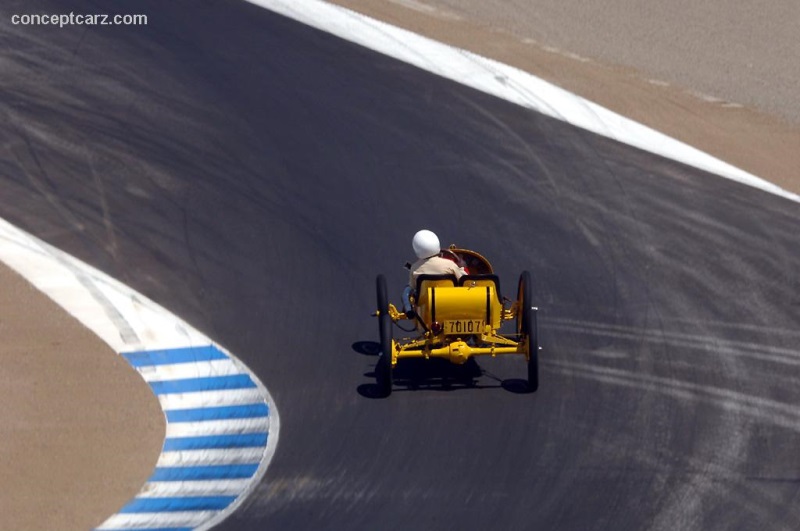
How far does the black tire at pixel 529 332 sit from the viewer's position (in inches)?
568

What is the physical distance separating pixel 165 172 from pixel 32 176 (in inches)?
69.8

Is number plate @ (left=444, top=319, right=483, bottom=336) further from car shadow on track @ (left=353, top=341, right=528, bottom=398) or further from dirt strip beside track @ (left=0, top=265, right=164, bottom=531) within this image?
dirt strip beside track @ (left=0, top=265, right=164, bottom=531)

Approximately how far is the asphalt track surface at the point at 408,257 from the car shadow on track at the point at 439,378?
0.04 meters

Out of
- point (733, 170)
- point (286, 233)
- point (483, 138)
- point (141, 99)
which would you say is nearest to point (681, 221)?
point (733, 170)

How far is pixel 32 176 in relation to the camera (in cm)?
1973

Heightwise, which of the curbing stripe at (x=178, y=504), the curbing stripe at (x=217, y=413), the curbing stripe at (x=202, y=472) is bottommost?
the curbing stripe at (x=178, y=504)

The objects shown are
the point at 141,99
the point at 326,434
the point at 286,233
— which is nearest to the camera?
the point at 326,434

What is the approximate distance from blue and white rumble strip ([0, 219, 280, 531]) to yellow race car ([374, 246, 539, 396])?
1391mm

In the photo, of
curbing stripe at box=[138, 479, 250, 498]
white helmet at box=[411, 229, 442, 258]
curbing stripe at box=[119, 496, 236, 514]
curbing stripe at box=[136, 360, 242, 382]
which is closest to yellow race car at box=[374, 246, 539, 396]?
white helmet at box=[411, 229, 442, 258]

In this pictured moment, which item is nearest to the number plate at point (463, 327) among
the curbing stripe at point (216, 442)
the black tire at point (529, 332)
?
the black tire at point (529, 332)

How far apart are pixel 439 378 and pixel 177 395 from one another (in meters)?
2.68

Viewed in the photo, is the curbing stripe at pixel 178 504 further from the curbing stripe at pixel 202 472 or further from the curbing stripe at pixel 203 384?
the curbing stripe at pixel 203 384

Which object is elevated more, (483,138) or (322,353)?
(483,138)

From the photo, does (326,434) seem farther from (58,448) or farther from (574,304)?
(574,304)
